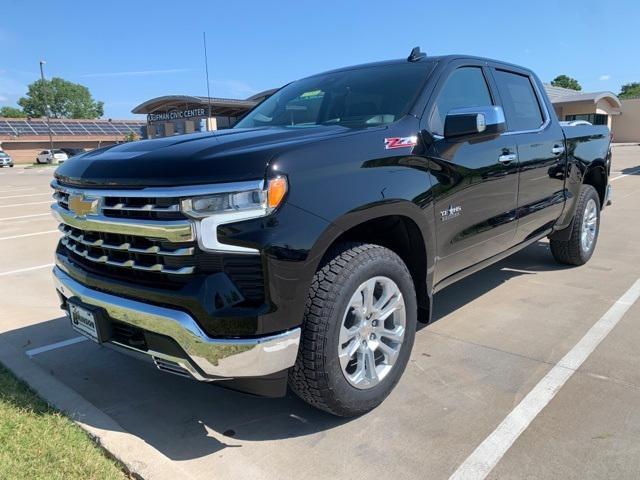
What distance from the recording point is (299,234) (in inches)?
91.4

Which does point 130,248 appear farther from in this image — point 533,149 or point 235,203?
point 533,149

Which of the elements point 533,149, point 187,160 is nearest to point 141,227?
point 187,160

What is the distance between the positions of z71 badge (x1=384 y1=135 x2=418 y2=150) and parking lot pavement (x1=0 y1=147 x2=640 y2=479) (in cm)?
141

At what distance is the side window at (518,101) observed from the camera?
4.18 metres

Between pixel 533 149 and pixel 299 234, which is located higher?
pixel 533 149

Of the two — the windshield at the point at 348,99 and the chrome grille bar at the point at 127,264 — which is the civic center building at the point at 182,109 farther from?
the chrome grille bar at the point at 127,264

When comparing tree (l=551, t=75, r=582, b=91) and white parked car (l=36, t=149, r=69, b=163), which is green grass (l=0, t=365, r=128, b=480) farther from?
tree (l=551, t=75, r=582, b=91)

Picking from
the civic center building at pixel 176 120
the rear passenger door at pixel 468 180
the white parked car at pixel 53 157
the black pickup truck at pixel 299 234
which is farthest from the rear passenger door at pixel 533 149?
the white parked car at pixel 53 157

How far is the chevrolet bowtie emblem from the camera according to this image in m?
2.62

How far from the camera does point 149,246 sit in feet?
7.97

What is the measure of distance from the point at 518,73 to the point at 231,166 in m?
3.33

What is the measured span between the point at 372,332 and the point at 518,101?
2668 millimetres

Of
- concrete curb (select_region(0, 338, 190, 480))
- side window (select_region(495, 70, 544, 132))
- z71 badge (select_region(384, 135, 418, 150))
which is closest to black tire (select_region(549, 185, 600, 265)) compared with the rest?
side window (select_region(495, 70, 544, 132))

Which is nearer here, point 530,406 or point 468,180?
point 530,406
